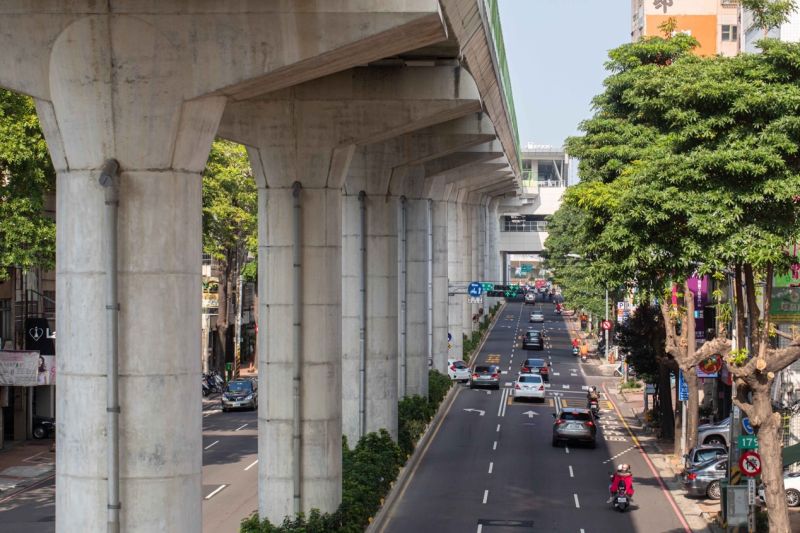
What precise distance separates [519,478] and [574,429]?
7503mm

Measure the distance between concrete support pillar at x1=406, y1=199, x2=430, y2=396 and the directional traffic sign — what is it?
25.3 meters

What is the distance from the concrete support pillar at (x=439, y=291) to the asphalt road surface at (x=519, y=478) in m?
2.62

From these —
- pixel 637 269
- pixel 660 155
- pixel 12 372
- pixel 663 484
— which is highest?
pixel 660 155

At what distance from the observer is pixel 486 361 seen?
84.1 m

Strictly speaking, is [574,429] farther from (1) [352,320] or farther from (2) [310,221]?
(2) [310,221]

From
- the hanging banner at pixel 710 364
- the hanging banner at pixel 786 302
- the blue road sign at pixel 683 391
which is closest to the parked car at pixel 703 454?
the hanging banner at pixel 710 364

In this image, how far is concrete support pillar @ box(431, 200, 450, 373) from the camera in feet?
225

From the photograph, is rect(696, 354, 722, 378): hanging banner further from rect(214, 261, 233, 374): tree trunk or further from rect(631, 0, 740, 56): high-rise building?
rect(631, 0, 740, 56): high-rise building

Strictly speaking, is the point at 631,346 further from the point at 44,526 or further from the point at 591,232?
the point at 44,526

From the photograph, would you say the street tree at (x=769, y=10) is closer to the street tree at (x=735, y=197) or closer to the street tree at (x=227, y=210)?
the street tree at (x=735, y=197)

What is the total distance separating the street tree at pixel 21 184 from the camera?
41.5 metres

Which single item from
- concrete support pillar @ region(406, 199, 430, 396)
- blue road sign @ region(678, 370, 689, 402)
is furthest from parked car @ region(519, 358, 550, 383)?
blue road sign @ region(678, 370, 689, 402)

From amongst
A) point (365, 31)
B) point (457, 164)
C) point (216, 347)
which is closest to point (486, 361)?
point (216, 347)

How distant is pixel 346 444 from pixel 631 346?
1759 centimetres
